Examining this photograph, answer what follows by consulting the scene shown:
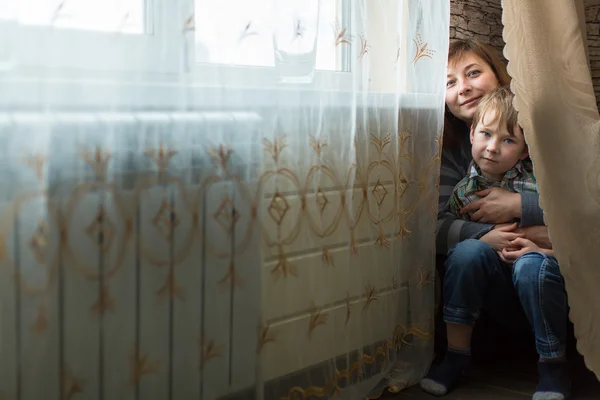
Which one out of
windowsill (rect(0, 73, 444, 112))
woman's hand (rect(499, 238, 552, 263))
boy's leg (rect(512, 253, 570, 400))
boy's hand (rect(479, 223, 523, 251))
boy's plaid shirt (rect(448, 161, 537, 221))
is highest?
windowsill (rect(0, 73, 444, 112))

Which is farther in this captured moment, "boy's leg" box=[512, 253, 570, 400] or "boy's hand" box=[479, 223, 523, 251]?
"boy's hand" box=[479, 223, 523, 251]

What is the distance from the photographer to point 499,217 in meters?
1.95

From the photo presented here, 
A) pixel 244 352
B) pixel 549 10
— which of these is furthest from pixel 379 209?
pixel 549 10

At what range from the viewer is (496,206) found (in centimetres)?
196

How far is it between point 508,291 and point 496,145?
392 mm

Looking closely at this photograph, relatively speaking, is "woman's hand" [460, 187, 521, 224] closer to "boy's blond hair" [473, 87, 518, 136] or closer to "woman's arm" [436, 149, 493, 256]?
"woman's arm" [436, 149, 493, 256]

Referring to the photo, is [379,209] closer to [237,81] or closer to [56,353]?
[237,81]

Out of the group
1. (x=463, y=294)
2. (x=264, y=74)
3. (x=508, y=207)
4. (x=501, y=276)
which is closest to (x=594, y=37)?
(x=508, y=207)

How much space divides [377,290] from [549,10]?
842 millimetres

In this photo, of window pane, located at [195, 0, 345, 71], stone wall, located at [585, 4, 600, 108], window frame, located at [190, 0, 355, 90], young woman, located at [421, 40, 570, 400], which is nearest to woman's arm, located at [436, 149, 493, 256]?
young woman, located at [421, 40, 570, 400]

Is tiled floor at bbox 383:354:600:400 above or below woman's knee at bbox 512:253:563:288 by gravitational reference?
below

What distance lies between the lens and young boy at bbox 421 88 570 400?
1.80 metres

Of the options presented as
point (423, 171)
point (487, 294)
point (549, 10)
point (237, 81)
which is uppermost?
point (549, 10)

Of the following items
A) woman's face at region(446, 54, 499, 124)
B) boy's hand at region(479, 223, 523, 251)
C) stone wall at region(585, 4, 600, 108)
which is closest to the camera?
boy's hand at region(479, 223, 523, 251)
